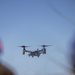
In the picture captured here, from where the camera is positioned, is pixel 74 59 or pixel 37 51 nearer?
pixel 74 59

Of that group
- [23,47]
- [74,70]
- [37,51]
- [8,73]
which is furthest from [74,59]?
[23,47]

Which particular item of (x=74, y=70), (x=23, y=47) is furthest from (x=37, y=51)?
(x=74, y=70)

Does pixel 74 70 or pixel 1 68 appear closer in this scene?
pixel 1 68

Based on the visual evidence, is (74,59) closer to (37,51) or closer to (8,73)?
(8,73)

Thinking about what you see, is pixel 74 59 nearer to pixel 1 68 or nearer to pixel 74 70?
pixel 74 70

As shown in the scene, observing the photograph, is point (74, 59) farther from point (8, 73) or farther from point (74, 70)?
point (8, 73)

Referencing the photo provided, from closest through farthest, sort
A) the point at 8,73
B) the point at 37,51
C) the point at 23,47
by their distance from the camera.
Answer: the point at 8,73, the point at 37,51, the point at 23,47

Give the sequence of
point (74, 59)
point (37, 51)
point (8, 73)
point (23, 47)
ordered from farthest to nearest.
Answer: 1. point (23, 47)
2. point (37, 51)
3. point (74, 59)
4. point (8, 73)

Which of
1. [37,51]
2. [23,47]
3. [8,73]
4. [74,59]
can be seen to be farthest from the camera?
[23,47]
